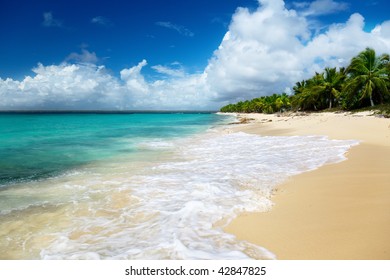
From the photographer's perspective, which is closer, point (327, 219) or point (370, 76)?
point (327, 219)

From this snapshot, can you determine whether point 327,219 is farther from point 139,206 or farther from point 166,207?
point 139,206

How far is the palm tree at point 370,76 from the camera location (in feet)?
121

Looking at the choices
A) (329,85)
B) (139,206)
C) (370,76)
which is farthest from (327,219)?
(329,85)

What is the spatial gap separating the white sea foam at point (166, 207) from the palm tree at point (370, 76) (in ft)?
108

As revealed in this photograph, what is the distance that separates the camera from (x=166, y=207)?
251 inches

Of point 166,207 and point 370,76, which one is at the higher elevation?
point 370,76

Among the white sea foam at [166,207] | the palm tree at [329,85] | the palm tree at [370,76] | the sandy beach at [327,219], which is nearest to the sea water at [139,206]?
the white sea foam at [166,207]

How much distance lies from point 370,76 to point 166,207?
1660 inches

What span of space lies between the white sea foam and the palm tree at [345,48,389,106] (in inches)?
1298

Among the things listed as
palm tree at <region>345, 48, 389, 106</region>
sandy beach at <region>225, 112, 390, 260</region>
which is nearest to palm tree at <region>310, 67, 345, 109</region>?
palm tree at <region>345, 48, 389, 106</region>

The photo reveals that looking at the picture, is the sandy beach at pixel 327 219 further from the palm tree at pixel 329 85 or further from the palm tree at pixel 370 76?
the palm tree at pixel 329 85

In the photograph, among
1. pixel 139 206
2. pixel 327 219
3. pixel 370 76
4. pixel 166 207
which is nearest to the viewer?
pixel 327 219

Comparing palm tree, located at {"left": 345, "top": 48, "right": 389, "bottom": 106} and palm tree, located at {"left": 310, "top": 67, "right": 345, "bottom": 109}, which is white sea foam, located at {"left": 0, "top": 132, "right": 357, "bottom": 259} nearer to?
palm tree, located at {"left": 345, "top": 48, "right": 389, "bottom": 106}

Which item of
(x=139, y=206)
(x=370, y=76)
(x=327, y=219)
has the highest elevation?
(x=370, y=76)
